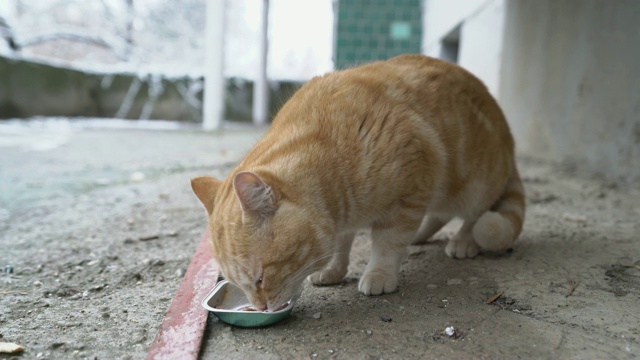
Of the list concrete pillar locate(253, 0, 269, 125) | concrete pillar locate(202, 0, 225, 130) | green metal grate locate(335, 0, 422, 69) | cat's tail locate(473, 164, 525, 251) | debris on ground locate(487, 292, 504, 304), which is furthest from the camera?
concrete pillar locate(253, 0, 269, 125)

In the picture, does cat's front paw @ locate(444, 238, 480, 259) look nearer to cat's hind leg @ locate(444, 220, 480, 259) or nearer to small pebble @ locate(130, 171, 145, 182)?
cat's hind leg @ locate(444, 220, 480, 259)

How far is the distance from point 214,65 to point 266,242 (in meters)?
6.75

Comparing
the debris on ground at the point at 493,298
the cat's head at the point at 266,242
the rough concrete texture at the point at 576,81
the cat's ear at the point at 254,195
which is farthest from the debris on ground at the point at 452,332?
the rough concrete texture at the point at 576,81

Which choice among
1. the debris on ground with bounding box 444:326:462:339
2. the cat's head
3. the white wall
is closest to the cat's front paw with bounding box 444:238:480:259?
the debris on ground with bounding box 444:326:462:339

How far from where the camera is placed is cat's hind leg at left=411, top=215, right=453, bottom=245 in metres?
2.47

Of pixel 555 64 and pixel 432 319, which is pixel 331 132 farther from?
pixel 555 64

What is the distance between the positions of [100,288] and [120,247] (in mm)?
514

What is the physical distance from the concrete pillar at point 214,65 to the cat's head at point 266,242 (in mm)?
6510

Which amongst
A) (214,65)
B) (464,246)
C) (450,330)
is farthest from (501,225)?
(214,65)

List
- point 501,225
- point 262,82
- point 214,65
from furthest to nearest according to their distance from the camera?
point 262,82
point 214,65
point 501,225

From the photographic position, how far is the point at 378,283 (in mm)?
1838

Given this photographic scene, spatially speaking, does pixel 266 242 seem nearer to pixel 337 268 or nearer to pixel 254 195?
pixel 254 195

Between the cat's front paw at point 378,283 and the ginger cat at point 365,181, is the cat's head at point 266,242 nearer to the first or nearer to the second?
the ginger cat at point 365,181

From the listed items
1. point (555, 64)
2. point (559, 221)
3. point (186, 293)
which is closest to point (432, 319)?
point (186, 293)
